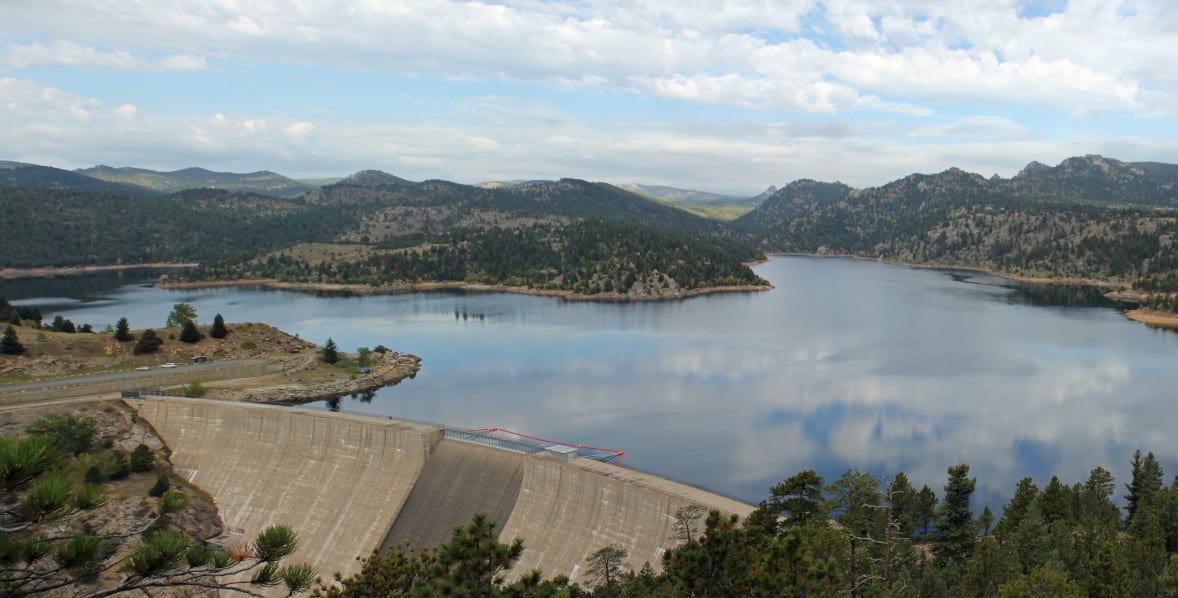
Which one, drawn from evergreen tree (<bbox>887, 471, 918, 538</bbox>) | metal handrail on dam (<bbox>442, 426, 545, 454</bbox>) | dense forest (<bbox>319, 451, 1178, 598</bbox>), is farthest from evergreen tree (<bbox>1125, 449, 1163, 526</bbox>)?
metal handrail on dam (<bbox>442, 426, 545, 454</bbox>)

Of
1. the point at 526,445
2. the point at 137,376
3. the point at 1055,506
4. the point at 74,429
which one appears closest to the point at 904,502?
the point at 1055,506

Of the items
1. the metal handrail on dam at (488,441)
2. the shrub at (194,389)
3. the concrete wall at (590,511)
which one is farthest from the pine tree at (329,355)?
the concrete wall at (590,511)

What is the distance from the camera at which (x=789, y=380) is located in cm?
7319

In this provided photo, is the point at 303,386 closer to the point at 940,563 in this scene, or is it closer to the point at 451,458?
the point at 451,458

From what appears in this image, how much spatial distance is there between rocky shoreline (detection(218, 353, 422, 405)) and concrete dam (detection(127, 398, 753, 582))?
47.2 ft

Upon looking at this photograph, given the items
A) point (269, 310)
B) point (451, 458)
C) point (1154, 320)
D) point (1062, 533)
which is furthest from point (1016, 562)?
point (269, 310)

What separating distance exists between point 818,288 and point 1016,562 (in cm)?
15124

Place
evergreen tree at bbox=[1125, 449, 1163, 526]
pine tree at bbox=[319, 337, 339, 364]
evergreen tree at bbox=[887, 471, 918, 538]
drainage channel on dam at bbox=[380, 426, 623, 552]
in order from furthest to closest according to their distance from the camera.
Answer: pine tree at bbox=[319, 337, 339, 364] < evergreen tree at bbox=[1125, 449, 1163, 526] < evergreen tree at bbox=[887, 471, 918, 538] < drainage channel on dam at bbox=[380, 426, 623, 552]

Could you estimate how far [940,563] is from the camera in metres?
34.3

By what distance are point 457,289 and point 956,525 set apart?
156 metres

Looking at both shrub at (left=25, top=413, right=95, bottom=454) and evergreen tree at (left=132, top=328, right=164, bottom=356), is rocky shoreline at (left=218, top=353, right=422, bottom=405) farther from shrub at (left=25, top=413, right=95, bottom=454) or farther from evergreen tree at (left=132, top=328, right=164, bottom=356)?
shrub at (left=25, top=413, right=95, bottom=454)

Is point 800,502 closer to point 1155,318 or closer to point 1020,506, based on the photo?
point 1020,506

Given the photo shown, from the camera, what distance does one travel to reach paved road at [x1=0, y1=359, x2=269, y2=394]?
57625 millimetres

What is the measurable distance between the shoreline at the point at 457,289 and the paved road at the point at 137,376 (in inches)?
3629
